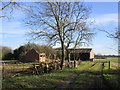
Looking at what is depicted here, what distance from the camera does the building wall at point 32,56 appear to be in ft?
157

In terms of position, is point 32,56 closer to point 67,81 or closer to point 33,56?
point 33,56

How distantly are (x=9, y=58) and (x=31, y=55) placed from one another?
9861mm

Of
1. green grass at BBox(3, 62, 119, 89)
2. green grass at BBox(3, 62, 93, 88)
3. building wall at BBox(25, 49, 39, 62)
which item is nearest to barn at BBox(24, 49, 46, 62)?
building wall at BBox(25, 49, 39, 62)

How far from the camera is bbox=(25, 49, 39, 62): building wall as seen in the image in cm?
4794

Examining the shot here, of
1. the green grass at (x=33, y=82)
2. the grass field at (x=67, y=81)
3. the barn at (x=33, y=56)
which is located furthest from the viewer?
the barn at (x=33, y=56)

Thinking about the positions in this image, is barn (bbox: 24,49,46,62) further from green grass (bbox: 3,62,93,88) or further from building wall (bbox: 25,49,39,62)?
green grass (bbox: 3,62,93,88)

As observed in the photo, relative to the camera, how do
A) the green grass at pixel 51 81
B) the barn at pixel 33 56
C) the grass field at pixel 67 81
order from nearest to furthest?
the grass field at pixel 67 81 < the green grass at pixel 51 81 < the barn at pixel 33 56

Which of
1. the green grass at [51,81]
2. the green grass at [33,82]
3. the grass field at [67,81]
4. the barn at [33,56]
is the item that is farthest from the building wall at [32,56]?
the green grass at [33,82]

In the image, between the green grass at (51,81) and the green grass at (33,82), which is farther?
the green grass at (33,82)

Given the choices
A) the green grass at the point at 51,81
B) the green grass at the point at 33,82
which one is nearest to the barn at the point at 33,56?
the green grass at the point at 51,81

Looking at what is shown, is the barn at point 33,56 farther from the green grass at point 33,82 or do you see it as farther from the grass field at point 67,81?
the green grass at point 33,82

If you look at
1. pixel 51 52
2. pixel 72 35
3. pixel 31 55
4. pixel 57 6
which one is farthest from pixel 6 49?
pixel 57 6

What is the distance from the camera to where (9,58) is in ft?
178

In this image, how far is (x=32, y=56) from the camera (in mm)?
48875
